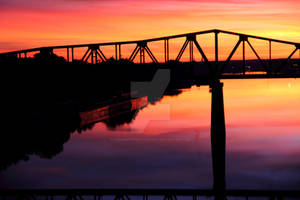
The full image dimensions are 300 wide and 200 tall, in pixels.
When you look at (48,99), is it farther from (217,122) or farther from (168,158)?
(217,122)

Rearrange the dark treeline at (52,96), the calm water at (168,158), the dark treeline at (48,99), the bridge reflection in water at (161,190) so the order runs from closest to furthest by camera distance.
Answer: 1. the bridge reflection in water at (161,190)
2. the calm water at (168,158)
3. the dark treeline at (48,99)
4. the dark treeline at (52,96)

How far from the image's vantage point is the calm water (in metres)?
57.6

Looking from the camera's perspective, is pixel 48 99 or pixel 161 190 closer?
pixel 161 190

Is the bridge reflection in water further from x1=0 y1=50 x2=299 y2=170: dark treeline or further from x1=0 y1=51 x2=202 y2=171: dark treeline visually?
x1=0 y1=51 x2=202 y2=171: dark treeline

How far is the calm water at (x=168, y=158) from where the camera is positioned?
189 feet

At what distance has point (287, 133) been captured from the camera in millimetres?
99000

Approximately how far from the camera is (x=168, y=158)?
7225 centimetres

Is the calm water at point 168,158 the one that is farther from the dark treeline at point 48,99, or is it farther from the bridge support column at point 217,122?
the dark treeline at point 48,99

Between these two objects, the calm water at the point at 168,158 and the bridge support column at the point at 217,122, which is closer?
the calm water at the point at 168,158

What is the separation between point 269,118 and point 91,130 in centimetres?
5134

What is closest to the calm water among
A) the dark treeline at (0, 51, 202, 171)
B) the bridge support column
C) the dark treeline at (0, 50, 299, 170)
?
the bridge support column

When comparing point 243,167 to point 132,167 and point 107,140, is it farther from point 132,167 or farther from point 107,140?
point 107,140

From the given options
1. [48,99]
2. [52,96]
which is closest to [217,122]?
[48,99]

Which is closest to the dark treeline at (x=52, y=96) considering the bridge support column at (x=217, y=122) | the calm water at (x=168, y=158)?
the bridge support column at (x=217, y=122)
